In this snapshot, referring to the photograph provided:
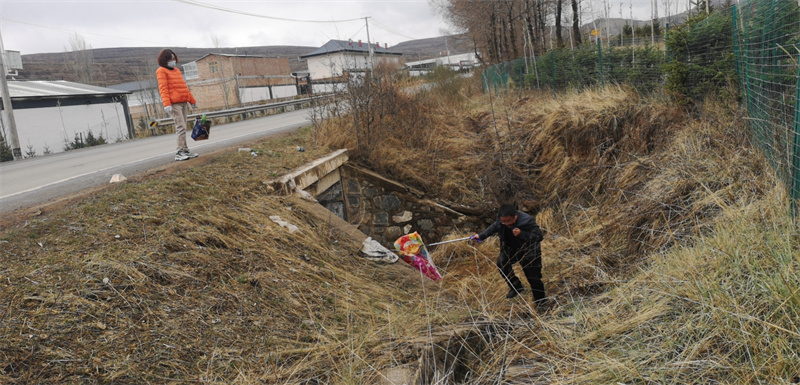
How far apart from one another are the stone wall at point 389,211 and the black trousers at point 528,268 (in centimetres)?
393

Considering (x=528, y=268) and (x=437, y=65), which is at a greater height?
(x=437, y=65)

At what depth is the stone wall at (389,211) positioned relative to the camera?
30.6 feet

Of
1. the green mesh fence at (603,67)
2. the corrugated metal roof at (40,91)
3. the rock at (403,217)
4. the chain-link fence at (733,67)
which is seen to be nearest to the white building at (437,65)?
the green mesh fence at (603,67)

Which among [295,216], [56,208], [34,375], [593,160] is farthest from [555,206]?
[34,375]

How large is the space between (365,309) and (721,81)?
650cm

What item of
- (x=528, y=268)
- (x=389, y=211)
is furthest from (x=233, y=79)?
(x=528, y=268)

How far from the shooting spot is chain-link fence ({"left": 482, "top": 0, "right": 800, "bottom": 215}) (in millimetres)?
4004

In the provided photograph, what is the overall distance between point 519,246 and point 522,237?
0.16m

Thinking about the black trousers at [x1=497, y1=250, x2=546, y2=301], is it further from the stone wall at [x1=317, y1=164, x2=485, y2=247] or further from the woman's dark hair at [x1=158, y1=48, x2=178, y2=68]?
the woman's dark hair at [x1=158, y1=48, x2=178, y2=68]

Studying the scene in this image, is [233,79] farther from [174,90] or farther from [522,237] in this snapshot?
[522,237]

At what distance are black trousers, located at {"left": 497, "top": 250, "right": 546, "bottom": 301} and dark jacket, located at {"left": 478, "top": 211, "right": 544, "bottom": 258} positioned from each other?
3 centimetres

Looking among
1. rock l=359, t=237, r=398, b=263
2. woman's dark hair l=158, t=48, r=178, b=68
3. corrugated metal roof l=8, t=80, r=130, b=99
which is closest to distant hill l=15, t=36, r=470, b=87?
corrugated metal roof l=8, t=80, r=130, b=99

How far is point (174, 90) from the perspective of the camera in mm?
7785

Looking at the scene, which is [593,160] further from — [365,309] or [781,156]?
[365,309]
